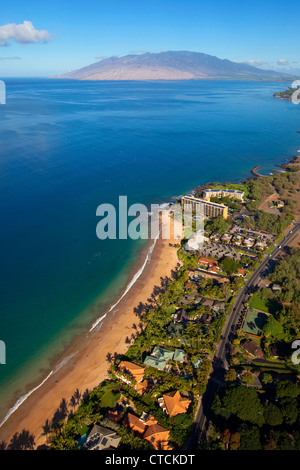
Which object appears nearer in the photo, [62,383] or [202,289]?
[62,383]

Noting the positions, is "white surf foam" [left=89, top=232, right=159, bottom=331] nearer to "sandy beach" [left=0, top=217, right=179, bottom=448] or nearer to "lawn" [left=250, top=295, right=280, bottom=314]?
"sandy beach" [left=0, top=217, right=179, bottom=448]

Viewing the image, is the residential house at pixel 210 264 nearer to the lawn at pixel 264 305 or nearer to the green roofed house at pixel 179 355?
the lawn at pixel 264 305

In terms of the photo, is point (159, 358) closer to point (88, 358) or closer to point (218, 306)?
point (88, 358)

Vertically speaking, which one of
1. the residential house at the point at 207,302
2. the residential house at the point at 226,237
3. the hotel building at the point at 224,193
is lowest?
the residential house at the point at 207,302

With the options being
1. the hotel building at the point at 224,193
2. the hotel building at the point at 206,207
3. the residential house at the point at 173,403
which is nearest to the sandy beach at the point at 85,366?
the residential house at the point at 173,403

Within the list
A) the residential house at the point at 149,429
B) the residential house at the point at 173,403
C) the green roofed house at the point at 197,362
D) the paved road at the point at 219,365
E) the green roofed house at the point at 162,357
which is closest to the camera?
the residential house at the point at 149,429

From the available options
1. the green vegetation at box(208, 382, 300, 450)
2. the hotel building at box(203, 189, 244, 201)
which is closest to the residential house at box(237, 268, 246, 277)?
the green vegetation at box(208, 382, 300, 450)
